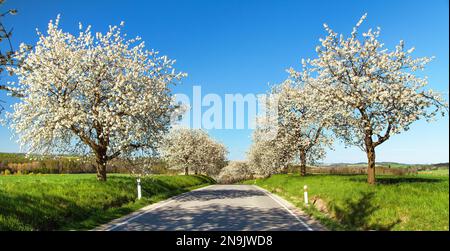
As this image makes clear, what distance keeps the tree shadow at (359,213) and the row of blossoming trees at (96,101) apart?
1279 centimetres

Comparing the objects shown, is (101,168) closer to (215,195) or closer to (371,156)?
(215,195)

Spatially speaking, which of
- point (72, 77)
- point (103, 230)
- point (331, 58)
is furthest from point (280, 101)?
point (103, 230)

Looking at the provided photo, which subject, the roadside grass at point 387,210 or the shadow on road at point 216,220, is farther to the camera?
the shadow on road at point 216,220

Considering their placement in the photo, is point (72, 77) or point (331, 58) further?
point (72, 77)

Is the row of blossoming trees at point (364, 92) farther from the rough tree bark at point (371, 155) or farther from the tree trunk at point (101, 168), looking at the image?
the tree trunk at point (101, 168)

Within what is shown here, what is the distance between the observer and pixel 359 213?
48.0ft

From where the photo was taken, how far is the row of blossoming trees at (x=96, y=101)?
24250 millimetres

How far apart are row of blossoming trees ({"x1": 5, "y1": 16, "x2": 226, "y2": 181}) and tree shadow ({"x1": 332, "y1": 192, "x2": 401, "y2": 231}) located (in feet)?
42.0

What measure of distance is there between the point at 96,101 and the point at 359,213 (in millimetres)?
17559

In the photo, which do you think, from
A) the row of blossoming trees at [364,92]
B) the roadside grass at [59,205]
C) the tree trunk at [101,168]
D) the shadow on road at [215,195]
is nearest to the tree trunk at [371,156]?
the row of blossoming trees at [364,92]
